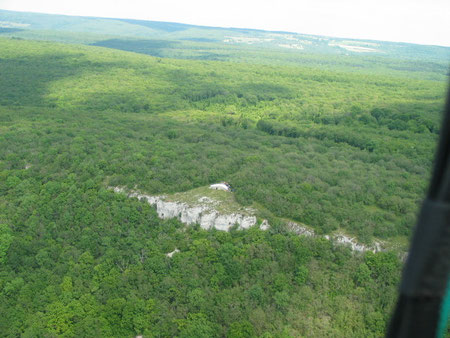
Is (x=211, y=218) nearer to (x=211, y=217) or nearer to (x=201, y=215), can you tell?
(x=211, y=217)

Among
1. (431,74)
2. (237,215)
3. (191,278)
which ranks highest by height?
(431,74)

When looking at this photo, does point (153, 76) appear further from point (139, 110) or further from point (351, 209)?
point (351, 209)

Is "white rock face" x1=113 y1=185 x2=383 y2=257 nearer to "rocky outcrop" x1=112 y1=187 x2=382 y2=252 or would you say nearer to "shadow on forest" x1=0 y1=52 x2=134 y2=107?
"rocky outcrop" x1=112 y1=187 x2=382 y2=252

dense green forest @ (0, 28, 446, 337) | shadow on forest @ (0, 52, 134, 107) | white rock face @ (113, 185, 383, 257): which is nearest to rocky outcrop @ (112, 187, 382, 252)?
white rock face @ (113, 185, 383, 257)

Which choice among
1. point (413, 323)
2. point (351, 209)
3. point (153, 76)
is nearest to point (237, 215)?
point (351, 209)

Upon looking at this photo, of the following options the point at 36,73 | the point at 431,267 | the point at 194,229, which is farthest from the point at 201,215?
Answer: the point at 36,73

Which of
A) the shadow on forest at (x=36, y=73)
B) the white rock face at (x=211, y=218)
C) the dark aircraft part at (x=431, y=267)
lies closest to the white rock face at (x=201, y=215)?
Answer: the white rock face at (x=211, y=218)
